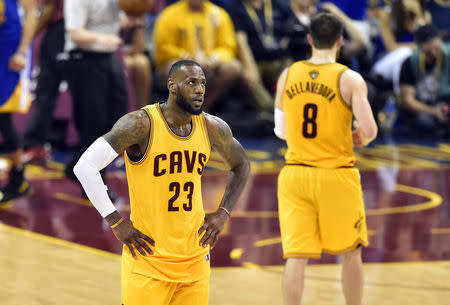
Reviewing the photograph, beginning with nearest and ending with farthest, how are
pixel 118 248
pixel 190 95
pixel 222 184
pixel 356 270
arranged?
1. pixel 190 95
2. pixel 356 270
3. pixel 118 248
4. pixel 222 184

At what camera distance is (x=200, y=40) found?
10578 millimetres

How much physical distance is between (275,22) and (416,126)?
2.41 metres

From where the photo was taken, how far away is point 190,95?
3238 mm

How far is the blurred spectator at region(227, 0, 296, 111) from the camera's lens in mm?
11203

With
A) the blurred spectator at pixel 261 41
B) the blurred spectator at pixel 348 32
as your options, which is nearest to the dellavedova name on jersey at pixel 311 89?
the blurred spectator at pixel 348 32

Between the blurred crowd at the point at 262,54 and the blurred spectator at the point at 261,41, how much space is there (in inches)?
0.5

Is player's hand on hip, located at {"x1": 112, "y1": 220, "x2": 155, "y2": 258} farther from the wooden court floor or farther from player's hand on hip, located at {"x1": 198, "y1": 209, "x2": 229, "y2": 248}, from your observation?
the wooden court floor

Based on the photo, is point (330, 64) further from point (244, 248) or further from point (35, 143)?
point (35, 143)

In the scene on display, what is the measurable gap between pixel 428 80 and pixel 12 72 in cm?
610

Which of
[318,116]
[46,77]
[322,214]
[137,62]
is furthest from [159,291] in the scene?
[137,62]

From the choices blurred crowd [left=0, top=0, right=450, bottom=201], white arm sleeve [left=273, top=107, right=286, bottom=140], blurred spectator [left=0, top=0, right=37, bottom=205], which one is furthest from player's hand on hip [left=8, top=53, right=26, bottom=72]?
white arm sleeve [left=273, top=107, right=286, bottom=140]

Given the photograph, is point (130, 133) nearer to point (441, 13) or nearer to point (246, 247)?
point (246, 247)

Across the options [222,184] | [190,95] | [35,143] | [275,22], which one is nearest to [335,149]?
[190,95]

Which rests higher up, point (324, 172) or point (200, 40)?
point (200, 40)
